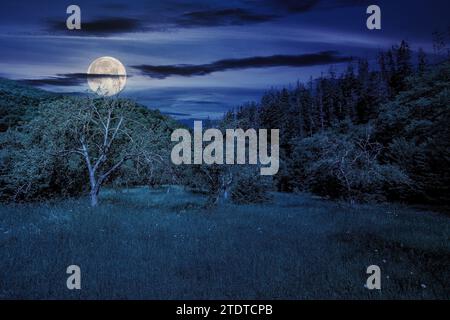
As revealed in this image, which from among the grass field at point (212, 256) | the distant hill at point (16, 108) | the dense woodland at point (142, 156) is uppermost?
the distant hill at point (16, 108)

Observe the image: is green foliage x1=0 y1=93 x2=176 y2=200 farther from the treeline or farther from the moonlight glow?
the treeline

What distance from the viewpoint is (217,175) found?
21172 mm

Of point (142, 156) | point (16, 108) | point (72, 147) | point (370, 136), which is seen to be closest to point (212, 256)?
point (142, 156)

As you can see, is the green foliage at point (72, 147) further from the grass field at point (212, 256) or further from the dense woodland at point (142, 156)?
the grass field at point (212, 256)

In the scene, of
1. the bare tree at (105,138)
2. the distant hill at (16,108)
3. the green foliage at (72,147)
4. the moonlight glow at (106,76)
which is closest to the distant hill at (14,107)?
the distant hill at (16,108)

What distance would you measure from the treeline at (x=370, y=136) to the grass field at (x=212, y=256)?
376 cm

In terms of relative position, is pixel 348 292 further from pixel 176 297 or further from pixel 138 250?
pixel 138 250

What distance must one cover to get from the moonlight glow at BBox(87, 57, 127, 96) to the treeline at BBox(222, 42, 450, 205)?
6577mm

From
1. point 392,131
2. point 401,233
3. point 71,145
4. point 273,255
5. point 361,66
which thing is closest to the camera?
point 273,255

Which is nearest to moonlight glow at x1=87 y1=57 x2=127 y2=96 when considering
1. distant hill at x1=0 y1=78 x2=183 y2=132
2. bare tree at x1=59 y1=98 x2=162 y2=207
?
bare tree at x1=59 y1=98 x2=162 y2=207

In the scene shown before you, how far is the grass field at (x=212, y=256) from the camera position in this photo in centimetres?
745
